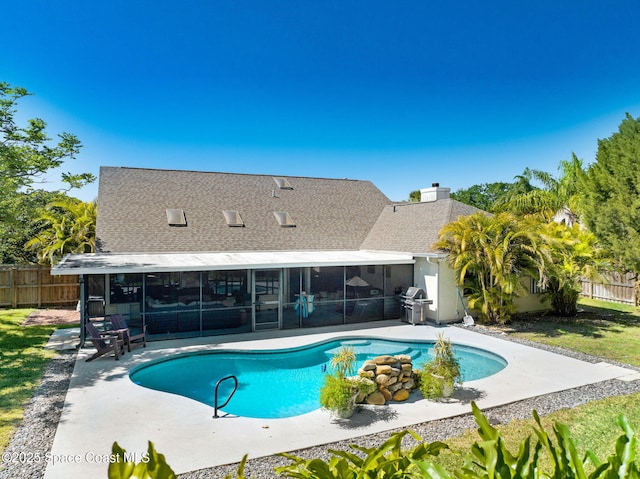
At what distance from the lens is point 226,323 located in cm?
1709

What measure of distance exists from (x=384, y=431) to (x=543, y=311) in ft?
53.6

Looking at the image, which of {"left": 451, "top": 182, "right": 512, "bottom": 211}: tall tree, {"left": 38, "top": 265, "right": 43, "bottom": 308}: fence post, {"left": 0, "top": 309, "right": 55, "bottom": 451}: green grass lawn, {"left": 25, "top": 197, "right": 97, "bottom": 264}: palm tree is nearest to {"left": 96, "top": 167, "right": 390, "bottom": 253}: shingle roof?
{"left": 25, "top": 197, "right": 97, "bottom": 264}: palm tree

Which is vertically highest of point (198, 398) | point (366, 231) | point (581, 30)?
point (581, 30)

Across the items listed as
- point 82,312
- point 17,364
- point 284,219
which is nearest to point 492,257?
point 284,219

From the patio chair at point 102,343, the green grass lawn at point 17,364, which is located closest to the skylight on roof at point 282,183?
the green grass lawn at point 17,364

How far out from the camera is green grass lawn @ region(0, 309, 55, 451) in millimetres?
8906

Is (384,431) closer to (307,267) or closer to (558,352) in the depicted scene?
(558,352)

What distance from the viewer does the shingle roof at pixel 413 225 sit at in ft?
65.8

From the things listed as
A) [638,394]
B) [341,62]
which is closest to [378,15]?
[341,62]

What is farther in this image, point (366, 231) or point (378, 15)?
point (366, 231)

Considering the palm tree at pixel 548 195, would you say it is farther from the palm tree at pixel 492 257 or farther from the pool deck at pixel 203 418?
the pool deck at pixel 203 418

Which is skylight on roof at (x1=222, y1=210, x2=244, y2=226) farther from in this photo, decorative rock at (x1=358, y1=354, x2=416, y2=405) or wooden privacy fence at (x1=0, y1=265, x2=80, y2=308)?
decorative rock at (x1=358, y1=354, x2=416, y2=405)

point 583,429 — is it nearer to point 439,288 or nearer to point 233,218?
point 439,288

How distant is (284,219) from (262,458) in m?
17.4
